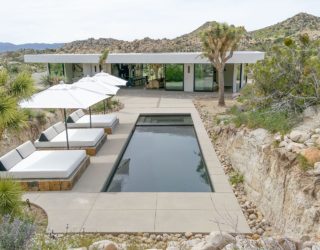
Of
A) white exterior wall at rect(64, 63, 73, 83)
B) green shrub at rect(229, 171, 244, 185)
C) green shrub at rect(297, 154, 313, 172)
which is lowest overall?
green shrub at rect(229, 171, 244, 185)

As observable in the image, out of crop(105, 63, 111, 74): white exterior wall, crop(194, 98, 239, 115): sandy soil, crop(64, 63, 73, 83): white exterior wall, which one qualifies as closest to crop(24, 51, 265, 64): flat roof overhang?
crop(64, 63, 73, 83): white exterior wall

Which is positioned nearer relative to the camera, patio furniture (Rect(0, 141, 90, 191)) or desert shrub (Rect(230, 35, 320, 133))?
patio furniture (Rect(0, 141, 90, 191))

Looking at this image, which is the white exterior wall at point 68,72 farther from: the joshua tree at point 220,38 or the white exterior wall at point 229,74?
the joshua tree at point 220,38

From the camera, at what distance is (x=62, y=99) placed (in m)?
11.0

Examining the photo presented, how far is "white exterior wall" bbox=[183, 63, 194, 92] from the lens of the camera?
92.0 ft

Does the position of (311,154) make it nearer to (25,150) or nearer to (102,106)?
(25,150)

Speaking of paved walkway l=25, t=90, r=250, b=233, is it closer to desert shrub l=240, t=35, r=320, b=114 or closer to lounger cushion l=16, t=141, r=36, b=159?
lounger cushion l=16, t=141, r=36, b=159

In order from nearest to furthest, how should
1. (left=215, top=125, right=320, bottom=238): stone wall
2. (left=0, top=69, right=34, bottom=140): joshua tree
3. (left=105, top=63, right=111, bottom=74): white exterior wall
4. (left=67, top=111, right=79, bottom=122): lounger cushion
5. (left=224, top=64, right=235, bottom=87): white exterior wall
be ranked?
1. (left=215, top=125, right=320, bottom=238): stone wall
2. (left=0, top=69, right=34, bottom=140): joshua tree
3. (left=67, top=111, right=79, bottom=122): lounger cushion
4. (left=224, top=64, right=235, bottom=87): white exterior wall
5. (left=105, top=63, right=111, bottom=74): white exterior wall

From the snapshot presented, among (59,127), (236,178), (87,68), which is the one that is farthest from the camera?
(87,68)

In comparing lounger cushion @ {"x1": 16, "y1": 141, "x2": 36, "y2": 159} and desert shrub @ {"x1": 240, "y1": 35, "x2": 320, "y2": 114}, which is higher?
desert shrub @ {"x1": 240, "y1": 35, "x2": 320, "y2": 114}

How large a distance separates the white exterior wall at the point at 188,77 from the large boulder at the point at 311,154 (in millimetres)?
21068

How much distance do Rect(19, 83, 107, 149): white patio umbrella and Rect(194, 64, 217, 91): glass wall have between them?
57.2 feet

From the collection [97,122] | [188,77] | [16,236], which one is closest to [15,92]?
[16,236]

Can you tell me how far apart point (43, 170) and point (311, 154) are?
285 inches
